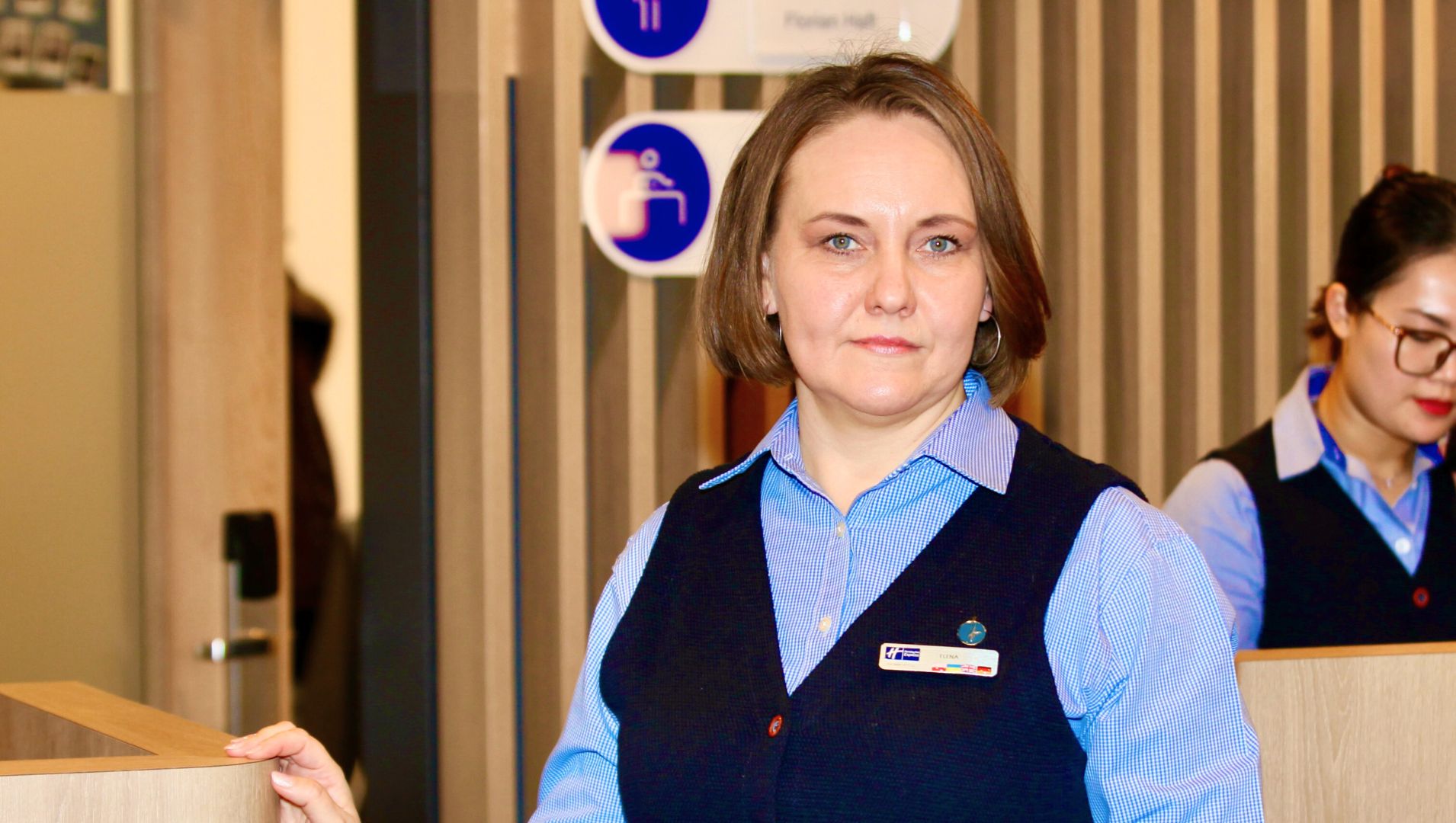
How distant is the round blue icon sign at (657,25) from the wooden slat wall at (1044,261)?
8 cm

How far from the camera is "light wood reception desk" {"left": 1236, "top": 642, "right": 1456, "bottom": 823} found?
63.5 inches

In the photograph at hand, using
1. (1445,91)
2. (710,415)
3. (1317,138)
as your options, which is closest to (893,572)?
(710,415)

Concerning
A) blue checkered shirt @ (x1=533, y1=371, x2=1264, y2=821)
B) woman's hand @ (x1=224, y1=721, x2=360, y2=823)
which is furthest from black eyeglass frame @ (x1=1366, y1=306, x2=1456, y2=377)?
woman's hand @ (x1=224, y1=721, x2=360, y2=823)

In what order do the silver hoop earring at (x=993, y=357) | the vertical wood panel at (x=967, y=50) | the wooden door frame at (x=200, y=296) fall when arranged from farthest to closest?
the vertical wood panel at (x=967, y=50), the wooden door frame at (x=200, y=296), the silver hoop earring at (x=993, y=357)

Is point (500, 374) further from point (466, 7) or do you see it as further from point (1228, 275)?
point (1228, 275)

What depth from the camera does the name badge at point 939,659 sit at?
1.26 m

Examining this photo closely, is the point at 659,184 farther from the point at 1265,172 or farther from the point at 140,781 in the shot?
the point at 140,781

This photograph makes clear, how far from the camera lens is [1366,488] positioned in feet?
7.79

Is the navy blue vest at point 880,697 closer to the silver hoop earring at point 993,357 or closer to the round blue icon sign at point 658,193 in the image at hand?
the silver hoop earring at point 993,357

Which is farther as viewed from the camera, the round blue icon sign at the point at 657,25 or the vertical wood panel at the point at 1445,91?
the vertical wood panel at the point at 1445,91

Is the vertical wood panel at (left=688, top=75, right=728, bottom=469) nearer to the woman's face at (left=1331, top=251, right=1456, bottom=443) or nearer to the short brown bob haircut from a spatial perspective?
the woman's face at (left=1331, top=251, right=1456, bottom=443)

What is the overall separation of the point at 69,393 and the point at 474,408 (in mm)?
772

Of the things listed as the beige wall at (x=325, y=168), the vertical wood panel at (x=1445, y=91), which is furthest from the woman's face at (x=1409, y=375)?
the beige wall at (x=325, y=168)

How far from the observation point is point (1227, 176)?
3.31 metres
